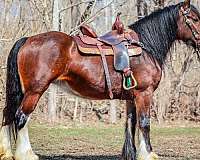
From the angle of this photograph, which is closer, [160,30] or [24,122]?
[24,122]

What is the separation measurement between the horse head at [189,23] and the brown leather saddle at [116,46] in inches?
28.2

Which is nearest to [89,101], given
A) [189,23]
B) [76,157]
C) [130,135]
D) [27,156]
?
[76,157]

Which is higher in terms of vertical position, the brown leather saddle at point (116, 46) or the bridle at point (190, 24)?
the bridle at point (190, 24)

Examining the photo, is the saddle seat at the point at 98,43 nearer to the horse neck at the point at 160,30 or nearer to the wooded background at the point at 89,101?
the horse neck at the point at 160,30

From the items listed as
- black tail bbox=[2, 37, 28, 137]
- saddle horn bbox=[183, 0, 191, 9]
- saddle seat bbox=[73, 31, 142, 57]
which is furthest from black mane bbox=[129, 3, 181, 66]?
black tail bbox=[2, 37, 28, 137]

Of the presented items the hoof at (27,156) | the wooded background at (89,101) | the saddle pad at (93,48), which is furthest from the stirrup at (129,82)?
the wooded background at (89,101)

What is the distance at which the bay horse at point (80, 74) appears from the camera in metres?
5.76

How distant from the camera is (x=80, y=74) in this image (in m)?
5.98

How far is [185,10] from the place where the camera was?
644 centimetres

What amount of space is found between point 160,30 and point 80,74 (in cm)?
140

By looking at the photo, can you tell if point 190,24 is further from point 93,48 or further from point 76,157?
point 76,157

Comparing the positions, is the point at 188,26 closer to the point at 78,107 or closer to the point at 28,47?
the point at 28,47

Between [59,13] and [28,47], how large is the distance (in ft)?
32.0

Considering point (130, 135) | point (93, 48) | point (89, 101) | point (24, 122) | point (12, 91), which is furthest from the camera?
point (89, 101)
